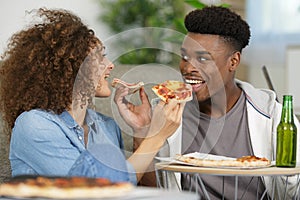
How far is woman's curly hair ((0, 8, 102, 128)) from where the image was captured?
2.29m

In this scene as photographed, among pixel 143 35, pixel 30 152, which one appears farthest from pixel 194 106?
pixel 143 35

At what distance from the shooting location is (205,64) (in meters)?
2.78

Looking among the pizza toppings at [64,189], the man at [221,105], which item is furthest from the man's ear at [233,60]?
the pizza toppings at [64,189]

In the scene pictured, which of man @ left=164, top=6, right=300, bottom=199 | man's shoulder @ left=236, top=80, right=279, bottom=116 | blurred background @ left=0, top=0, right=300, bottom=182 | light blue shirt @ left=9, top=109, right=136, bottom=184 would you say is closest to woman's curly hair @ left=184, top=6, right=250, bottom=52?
man @ left=164, top=6, right=300, bottom=199

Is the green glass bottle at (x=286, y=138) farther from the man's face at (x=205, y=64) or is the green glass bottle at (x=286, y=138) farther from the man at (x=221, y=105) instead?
the man's face at (x=205, y=64)

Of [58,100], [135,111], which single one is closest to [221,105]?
[135,111]

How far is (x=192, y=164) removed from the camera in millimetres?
2350

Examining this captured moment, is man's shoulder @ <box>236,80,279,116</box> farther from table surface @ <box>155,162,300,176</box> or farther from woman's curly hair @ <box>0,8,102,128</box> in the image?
woman's curly hair @ <box>0,8,102,128</box>

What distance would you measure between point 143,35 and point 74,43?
1.79 meters

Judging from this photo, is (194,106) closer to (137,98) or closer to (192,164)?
(137,98)

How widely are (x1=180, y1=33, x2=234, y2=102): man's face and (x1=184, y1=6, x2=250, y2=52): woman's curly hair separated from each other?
26 mm

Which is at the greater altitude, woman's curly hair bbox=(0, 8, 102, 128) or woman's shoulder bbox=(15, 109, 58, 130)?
woman's curly hair bbox=(0, 8, 102, 128)

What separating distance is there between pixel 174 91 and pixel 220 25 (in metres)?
0.56

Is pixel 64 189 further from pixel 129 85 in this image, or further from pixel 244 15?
pixel 244 15
